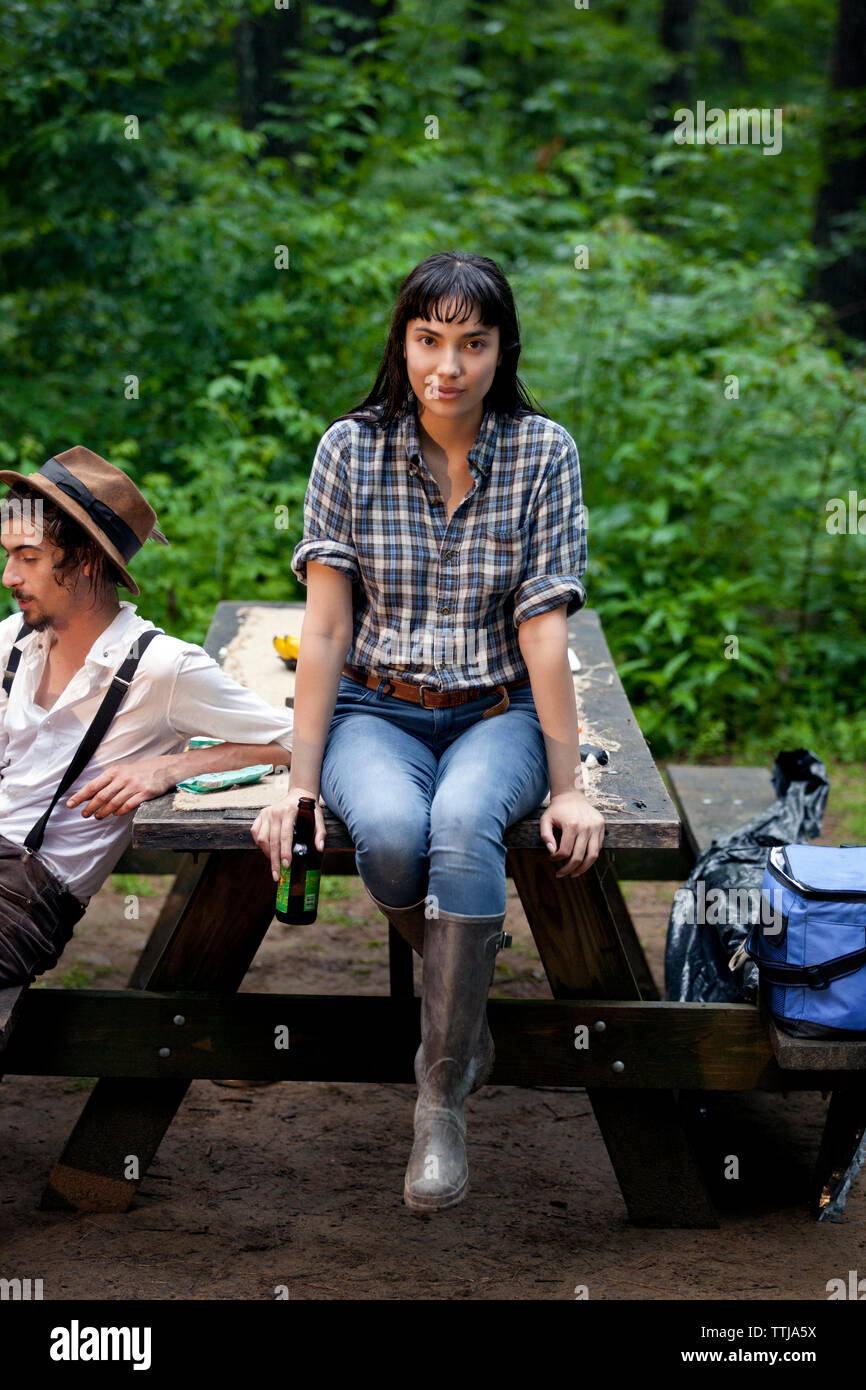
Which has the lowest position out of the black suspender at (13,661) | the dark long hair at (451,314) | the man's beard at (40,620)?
the black suspender at (13,661)

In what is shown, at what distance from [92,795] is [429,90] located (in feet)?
24.6

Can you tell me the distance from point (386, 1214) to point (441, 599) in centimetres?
143

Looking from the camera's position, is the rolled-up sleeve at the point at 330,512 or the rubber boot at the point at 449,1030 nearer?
the rubber boot at the point at 449,1030

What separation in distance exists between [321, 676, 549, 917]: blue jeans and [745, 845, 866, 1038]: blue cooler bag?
21.5 inches

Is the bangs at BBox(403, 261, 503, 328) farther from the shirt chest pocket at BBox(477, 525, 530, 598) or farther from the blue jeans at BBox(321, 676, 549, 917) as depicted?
the blue jeans at BBox(321, 676, 549, 917)

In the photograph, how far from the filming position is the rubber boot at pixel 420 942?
2654 millimetres

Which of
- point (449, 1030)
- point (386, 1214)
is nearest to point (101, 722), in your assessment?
point (449, 1030)

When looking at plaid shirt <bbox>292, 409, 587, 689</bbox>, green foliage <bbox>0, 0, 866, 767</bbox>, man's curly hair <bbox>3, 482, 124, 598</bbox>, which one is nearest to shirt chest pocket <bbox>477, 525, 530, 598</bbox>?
plaid shirt <bbox>292, 409, 587, 689</bbox>

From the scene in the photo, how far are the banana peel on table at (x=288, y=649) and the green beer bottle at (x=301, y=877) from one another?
1.28 metres

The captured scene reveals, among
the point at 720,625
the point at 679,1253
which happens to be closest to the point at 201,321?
the point at 720,625

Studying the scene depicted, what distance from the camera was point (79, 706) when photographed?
297 cm

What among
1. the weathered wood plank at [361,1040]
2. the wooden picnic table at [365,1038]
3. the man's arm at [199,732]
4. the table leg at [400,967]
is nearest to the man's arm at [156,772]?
the man's arm at [199,732]

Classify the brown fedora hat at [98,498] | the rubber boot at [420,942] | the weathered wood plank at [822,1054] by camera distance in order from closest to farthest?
the rubber boot at [420,942], the weathered wood plank at [822,1054], the brown fedora hat at [98,498]

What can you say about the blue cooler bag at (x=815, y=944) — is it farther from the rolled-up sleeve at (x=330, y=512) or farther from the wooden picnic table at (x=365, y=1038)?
the rolled-up sleeve at (x=330, y=512)
